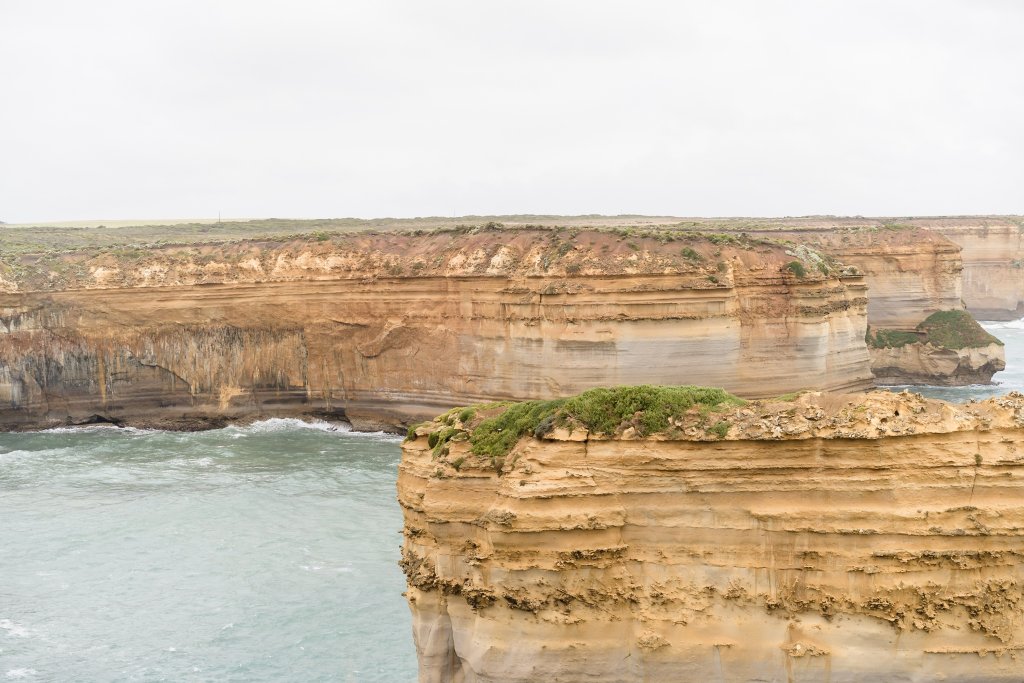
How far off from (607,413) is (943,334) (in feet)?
137

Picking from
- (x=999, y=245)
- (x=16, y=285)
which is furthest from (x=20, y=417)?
(x=999, y=245)

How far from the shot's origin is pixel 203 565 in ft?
79.0

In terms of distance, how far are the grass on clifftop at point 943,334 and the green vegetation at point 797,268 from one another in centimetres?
1506

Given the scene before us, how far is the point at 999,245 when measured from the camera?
80000 millimetres

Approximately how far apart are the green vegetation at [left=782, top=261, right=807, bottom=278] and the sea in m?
15.0

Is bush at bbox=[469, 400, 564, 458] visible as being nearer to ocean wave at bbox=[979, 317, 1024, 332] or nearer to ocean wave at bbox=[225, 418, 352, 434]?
ocean wave at bbox=[225, 418, 352, 434]

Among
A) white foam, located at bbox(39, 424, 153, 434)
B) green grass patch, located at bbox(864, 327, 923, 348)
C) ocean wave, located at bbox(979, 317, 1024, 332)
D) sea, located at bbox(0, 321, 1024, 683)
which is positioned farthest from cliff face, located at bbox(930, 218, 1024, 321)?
white foam, located at bbox(39, 424, 153, 434)

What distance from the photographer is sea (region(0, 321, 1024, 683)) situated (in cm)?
1884

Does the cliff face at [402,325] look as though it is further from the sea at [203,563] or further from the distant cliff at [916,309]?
the distant cliff at [916,309]

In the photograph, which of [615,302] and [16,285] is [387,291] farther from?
[16,285]

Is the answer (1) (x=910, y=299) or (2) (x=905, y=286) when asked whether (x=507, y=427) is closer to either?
(2) (x=905, y=286)

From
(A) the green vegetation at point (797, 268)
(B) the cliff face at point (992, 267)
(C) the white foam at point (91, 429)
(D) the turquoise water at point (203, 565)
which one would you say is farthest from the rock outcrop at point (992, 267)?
(C) the white foam at point (91, 429)

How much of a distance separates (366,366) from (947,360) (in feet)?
85.8

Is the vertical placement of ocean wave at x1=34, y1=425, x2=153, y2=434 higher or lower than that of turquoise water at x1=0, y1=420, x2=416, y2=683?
lower
